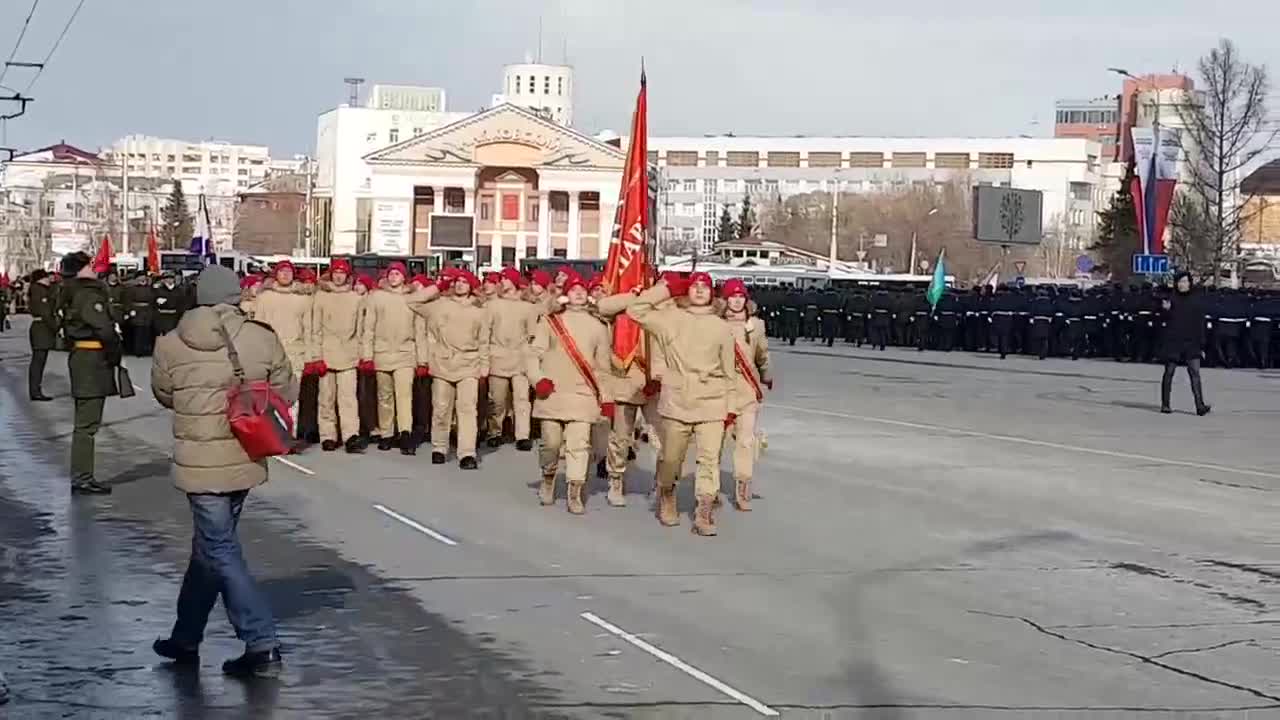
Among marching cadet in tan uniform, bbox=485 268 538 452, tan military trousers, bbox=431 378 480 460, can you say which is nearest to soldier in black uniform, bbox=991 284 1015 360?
marching cadet in tan uniform, bbox=485 268 538 452

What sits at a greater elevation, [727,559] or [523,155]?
[523,155]

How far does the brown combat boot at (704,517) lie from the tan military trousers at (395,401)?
20.1ft

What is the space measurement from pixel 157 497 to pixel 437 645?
21.3 ft

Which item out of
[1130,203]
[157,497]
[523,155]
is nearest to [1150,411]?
[157,497]

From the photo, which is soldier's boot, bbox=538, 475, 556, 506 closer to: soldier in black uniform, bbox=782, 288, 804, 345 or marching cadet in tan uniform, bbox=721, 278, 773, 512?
marching cadet in tan uniform, bbox=721, 278, 773, 512

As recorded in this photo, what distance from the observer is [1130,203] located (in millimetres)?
77625

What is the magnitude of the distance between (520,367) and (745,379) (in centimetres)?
486

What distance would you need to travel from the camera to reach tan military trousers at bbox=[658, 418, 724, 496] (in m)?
13.0

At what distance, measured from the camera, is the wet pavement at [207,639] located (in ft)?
25.9

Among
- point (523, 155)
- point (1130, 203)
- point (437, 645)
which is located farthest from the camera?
point (523, 155)

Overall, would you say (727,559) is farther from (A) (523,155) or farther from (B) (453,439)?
(A) (523,155)

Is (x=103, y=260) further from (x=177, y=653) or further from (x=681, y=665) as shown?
(x=681, y=665)

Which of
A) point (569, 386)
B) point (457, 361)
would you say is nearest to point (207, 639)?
point (569, 386)

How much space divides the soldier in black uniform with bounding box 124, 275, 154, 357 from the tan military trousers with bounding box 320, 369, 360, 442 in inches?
773
